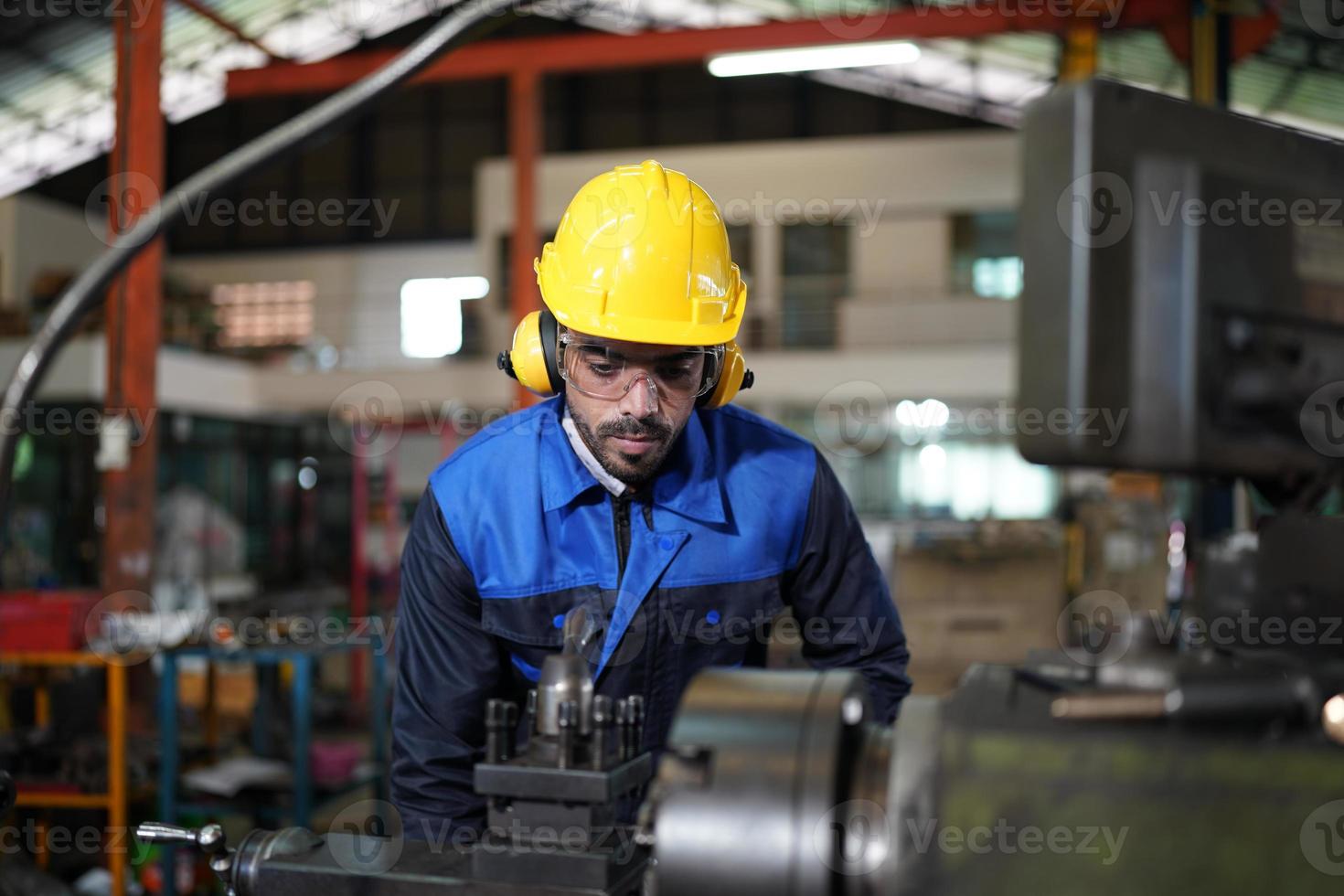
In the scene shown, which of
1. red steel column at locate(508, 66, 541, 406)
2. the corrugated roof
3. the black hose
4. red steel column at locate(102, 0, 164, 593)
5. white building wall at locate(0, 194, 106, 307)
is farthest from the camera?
white building wall at locate(0, 194, 106, 307)

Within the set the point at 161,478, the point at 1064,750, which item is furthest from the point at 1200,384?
Answer: the point at 161,478

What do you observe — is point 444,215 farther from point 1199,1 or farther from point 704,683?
point 704,683

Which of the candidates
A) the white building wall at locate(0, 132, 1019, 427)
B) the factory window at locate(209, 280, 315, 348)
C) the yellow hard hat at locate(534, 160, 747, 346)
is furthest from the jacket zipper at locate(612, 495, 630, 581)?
the factory window at locate(209, 280, 315, 348)

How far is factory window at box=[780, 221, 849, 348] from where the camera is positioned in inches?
536

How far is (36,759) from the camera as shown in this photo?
3.99 metres

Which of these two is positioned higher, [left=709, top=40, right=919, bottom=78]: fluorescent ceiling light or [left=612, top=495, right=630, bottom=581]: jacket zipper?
[left=709, top=40, right=919, bottom=78]: fluorescent ceiling light

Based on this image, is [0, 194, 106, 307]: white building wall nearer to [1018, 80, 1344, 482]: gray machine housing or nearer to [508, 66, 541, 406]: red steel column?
[508, 66, 541, 406]: red steel column

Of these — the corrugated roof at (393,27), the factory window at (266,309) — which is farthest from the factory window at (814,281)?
the factory window at (266,309)

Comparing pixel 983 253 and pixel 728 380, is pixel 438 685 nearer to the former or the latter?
pixel 728 380

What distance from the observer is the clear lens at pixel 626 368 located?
153 cm

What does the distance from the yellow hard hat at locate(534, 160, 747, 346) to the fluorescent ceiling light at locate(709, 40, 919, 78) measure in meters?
7.06

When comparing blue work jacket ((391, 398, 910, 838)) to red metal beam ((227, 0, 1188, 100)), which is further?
red metal beam ((227, 0, 1188, 100))

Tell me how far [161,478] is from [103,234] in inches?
211

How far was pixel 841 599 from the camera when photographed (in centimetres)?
170
